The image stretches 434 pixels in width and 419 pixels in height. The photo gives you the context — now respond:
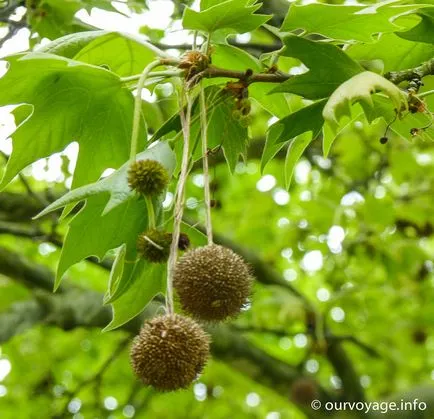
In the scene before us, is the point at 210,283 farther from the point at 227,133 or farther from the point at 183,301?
the point at 227,133

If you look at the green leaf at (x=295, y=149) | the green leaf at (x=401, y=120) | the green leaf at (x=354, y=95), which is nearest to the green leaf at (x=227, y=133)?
the green leaf at (x=295, y=149)

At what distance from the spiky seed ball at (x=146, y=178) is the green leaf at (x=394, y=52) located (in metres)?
0.80

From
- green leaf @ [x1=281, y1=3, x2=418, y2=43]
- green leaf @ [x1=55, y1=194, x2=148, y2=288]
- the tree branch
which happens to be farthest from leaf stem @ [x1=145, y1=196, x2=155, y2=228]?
the tree branch

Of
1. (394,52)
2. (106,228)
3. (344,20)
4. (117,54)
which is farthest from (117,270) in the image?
(394,52)

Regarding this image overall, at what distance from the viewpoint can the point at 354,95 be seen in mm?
1812

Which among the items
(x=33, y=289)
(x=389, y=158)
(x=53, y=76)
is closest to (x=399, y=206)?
(x=389, y=158)

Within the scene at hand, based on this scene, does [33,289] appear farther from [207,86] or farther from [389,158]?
[207,86]

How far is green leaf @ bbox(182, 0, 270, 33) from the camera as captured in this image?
214 centimetres

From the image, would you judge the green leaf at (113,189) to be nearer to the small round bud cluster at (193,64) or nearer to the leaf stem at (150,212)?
the leaf stem at (150,212)

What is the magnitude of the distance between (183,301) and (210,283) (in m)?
0.07

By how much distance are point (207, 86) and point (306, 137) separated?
0.34 m

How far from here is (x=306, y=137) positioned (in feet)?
8.15

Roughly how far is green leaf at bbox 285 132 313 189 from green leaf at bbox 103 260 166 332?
0.55 metres

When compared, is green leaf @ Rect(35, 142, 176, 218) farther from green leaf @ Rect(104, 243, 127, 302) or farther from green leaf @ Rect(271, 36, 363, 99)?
green leaf @ Rect(271, 36, 363, 99)
